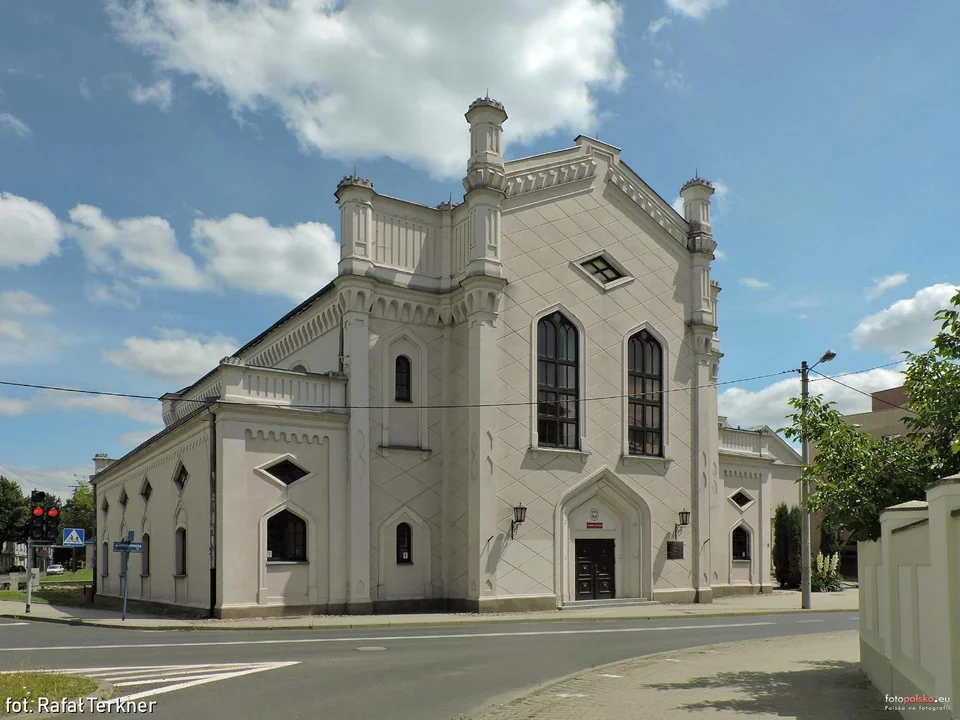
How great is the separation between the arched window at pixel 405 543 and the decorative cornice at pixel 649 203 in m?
14.1

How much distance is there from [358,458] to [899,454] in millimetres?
16263

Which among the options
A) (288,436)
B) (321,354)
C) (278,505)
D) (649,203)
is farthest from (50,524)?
(649,203)

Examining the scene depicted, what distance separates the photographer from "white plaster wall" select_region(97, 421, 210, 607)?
2472 cm

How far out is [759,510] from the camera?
3594 centimetres

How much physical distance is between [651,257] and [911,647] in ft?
76.7

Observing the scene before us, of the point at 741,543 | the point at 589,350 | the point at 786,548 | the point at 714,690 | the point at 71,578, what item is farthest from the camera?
the point at 71,578

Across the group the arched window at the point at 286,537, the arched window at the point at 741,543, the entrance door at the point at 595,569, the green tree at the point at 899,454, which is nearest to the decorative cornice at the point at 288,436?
the arched window at the point at 286,537

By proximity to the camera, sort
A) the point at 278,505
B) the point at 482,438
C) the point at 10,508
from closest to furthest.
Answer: the point at 278,505, the point at 482,438, the point at 10,508

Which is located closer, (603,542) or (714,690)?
(714,690)

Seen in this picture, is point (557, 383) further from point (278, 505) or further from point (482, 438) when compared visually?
point (278, 505)

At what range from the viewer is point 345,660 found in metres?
15.1

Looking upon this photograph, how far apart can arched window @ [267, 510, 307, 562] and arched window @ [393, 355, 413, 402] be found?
495 cm

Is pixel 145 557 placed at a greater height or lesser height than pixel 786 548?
greater

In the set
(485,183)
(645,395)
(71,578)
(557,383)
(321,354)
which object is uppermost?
(485,183)
